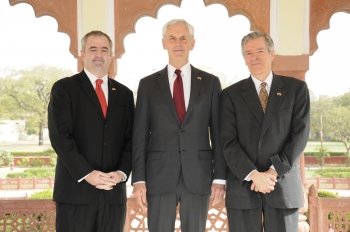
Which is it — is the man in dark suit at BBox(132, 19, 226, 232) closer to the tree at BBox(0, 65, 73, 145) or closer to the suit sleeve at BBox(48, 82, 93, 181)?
the suit sleeve at BBox(48, 82, 93, 181)

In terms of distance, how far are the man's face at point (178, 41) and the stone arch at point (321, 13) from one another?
2.02 meters

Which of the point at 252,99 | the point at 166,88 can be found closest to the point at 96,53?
the point at 166,88

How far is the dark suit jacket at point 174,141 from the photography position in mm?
2459

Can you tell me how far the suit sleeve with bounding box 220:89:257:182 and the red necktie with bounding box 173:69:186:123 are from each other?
0.24 meters

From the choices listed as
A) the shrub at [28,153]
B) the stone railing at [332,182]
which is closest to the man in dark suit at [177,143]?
the stone railing at [332,182]

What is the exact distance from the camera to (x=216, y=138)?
8.36ft

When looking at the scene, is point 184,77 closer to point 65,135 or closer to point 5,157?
point 65,135

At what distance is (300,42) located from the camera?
4.09 meters

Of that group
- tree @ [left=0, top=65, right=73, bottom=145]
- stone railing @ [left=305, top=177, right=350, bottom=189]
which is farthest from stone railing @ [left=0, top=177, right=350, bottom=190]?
tree @ [left=0, top=65, right=73, bottom=145]

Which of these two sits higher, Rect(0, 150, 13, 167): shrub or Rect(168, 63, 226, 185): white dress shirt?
Rect(168, 63, 226, 185): white dress shirt

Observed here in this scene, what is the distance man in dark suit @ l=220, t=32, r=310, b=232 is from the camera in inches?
91.3

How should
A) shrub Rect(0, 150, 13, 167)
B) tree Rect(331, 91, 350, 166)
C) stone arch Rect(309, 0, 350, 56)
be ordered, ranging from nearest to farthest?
stone arch Rect(309, 0, 350, 56)
tree Rect(331, 91, 350, 166)
shrub Rect(0, 150, 13, 167)

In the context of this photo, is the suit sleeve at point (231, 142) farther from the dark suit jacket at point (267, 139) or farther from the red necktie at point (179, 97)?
the red necktie at point (179, 97)

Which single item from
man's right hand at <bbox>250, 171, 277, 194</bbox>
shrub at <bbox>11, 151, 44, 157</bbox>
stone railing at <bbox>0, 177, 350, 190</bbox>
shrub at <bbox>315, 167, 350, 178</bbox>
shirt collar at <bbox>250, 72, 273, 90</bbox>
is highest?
shirt collar at <bbox>250, 72, 273, 90</bbox>
